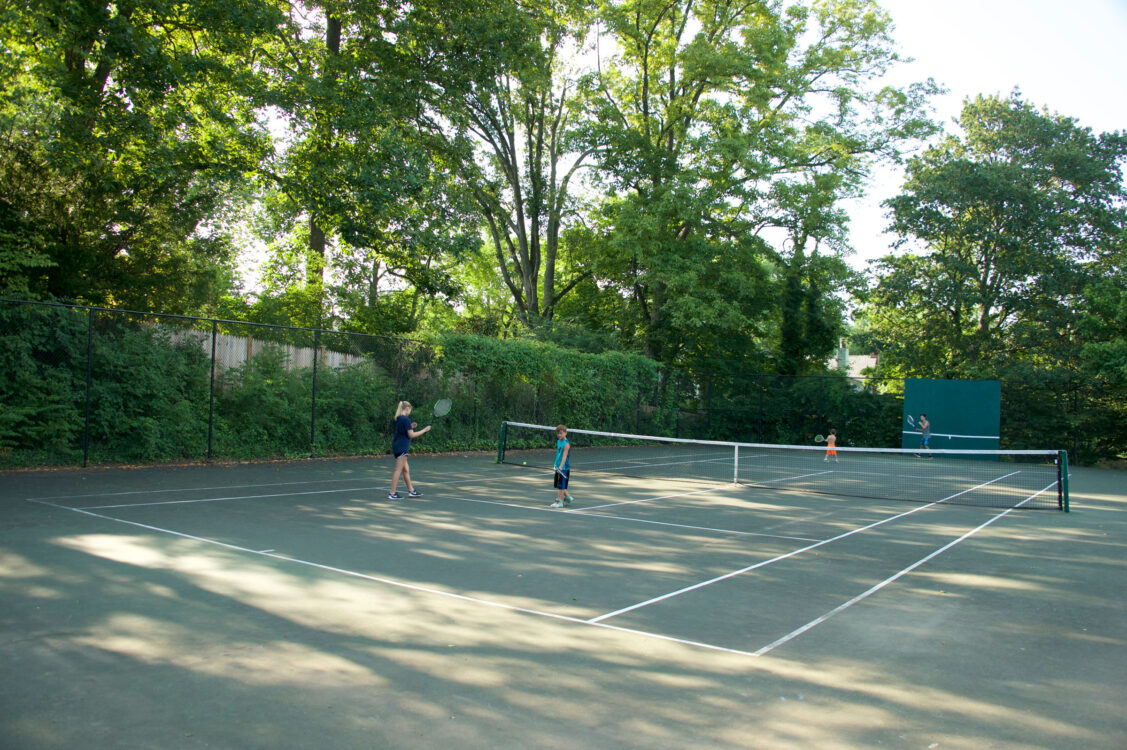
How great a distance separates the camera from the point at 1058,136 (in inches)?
1353

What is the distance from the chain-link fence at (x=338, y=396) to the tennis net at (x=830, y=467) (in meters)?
1.23

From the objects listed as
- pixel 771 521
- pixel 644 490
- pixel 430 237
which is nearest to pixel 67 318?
pixel 430 237

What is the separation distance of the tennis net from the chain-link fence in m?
1.23

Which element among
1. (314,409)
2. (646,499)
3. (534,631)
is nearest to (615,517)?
(646,499)

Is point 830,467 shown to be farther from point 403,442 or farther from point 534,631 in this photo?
point 534,631

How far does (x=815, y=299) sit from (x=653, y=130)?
1152cm

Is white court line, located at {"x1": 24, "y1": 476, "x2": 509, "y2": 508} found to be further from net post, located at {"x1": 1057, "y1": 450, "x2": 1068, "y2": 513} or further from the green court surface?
net post, located at {"x1": 1057, "y1": 450, "x2": 1068, "y2": 513}

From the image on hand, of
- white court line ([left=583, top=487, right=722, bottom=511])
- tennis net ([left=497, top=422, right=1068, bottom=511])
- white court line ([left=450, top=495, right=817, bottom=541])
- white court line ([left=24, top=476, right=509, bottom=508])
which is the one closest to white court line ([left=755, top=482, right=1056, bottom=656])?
white court line ([left=450, top=495, right=817, bottom=541])

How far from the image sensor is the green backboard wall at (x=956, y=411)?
29453 millimetres

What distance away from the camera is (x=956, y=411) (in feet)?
98.6

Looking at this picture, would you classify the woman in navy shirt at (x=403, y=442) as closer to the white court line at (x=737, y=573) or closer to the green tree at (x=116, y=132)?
the white court line at (x=737, y=573)

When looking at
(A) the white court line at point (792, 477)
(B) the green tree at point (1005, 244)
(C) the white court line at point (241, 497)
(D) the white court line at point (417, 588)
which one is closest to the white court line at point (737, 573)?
(D) the white court line at point (417, 588)

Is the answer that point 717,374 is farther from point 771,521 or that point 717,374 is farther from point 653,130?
point 771,521

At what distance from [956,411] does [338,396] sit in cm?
2355
